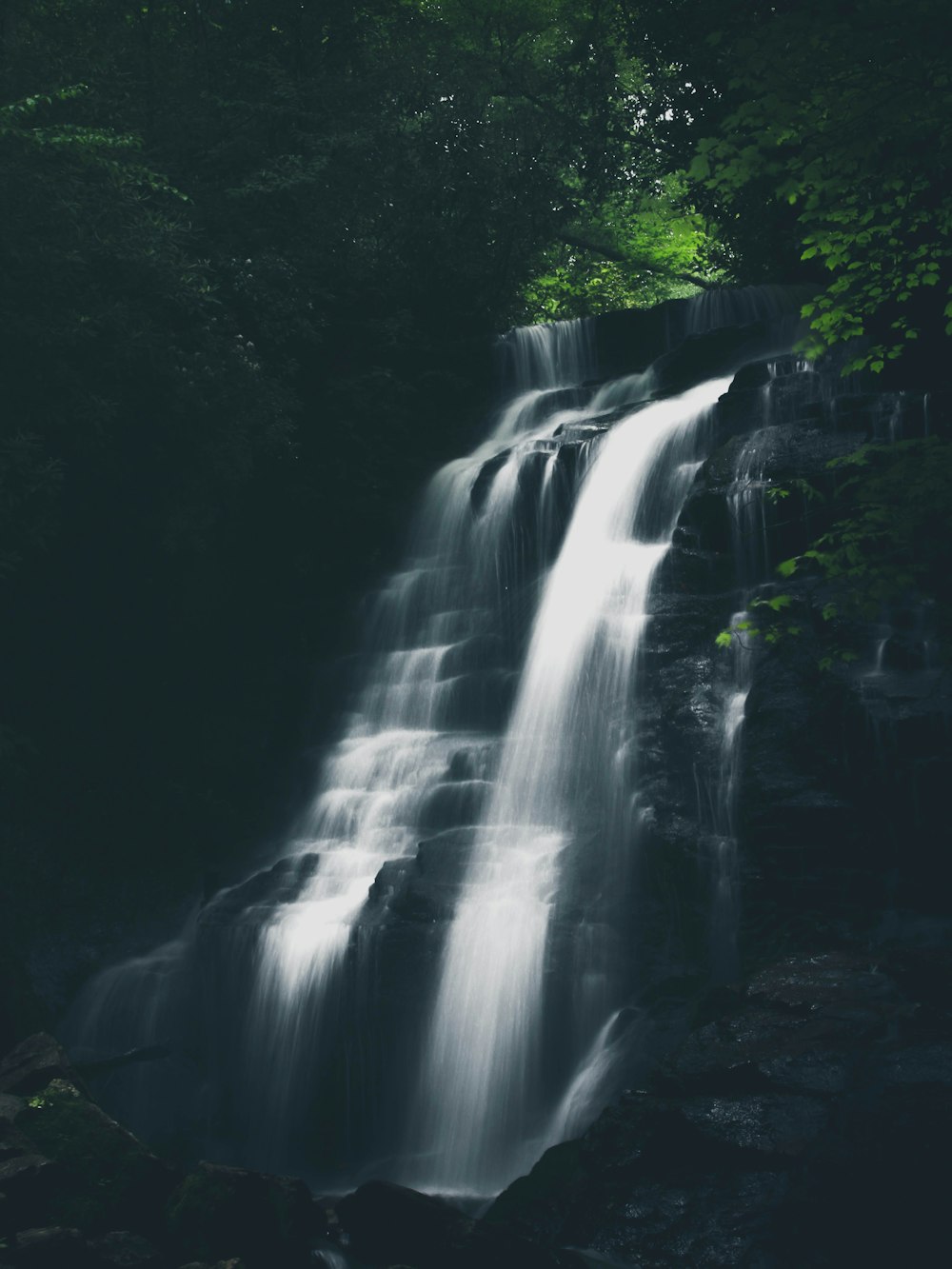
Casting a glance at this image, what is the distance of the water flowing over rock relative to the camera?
10.4m

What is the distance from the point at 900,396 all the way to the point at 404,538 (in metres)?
7.92

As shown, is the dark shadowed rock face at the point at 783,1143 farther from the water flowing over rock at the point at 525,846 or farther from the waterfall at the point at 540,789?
the waterfall at the point at 540,789

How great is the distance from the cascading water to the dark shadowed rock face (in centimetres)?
175

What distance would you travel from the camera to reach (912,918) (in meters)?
9.45

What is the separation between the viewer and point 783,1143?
730 centimetres

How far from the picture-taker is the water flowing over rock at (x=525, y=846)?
10391mm

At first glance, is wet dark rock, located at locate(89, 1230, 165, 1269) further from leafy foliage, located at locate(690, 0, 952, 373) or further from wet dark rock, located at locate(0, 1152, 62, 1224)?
leafy foliage, located at locate(690, 0, 952, 373)

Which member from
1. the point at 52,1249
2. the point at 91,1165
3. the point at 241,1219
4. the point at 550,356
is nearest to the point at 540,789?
the point at 241,1219

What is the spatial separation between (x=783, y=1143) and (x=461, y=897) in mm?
4859

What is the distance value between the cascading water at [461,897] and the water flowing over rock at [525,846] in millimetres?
30

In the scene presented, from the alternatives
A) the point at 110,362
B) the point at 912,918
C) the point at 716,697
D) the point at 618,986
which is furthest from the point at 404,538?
the point at 912,918

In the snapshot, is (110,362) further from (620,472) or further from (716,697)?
(716,697)

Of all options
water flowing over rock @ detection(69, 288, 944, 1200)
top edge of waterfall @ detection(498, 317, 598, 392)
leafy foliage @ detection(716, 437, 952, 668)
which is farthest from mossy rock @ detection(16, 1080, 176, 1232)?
top edge of waterfall @ detection(498, 317, 598, 392)

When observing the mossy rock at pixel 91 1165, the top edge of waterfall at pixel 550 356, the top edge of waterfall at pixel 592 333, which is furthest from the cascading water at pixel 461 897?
the top edge of waterfall at pixel 550 356
